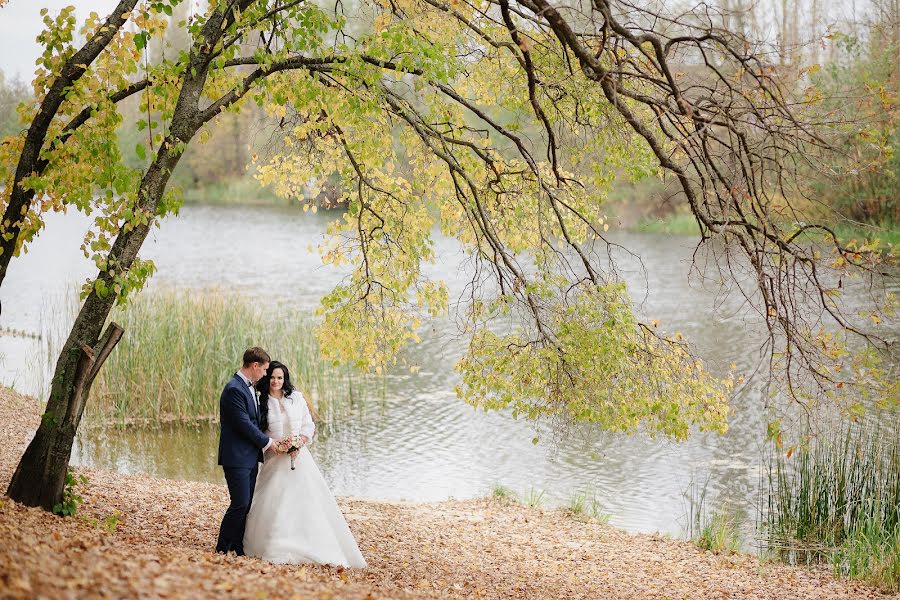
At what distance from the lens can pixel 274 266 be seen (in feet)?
104

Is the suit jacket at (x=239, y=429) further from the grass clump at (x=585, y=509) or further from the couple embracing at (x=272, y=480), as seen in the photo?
the grass clump at (x=585, y=509)

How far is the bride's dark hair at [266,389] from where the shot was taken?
6.63 meters

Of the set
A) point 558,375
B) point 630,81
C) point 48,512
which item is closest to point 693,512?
point 558,375

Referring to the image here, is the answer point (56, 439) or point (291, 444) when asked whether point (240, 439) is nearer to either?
point (291, 444)

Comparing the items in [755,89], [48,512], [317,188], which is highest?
[755,89]

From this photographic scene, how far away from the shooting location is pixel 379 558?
24.8ft

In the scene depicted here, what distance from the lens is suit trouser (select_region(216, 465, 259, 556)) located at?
21.1ft

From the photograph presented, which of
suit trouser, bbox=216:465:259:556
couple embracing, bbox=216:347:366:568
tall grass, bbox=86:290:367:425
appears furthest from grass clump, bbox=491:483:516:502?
suit trouser, bbox=216:465:259:556

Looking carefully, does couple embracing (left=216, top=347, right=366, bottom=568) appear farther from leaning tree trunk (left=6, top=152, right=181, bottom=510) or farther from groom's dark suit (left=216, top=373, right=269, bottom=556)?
leaning tree trunk (left=6, top=152, right=181, bottom=510)

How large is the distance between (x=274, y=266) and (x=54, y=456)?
25444mm

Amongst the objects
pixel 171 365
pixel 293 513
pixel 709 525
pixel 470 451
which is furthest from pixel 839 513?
pixel 171 365

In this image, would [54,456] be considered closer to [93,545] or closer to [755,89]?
[93,545]

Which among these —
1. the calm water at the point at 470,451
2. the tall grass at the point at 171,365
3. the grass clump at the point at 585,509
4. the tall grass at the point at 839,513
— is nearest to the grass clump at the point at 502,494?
the calm water at the point at 470,451

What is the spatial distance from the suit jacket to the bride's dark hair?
0.16 metres
